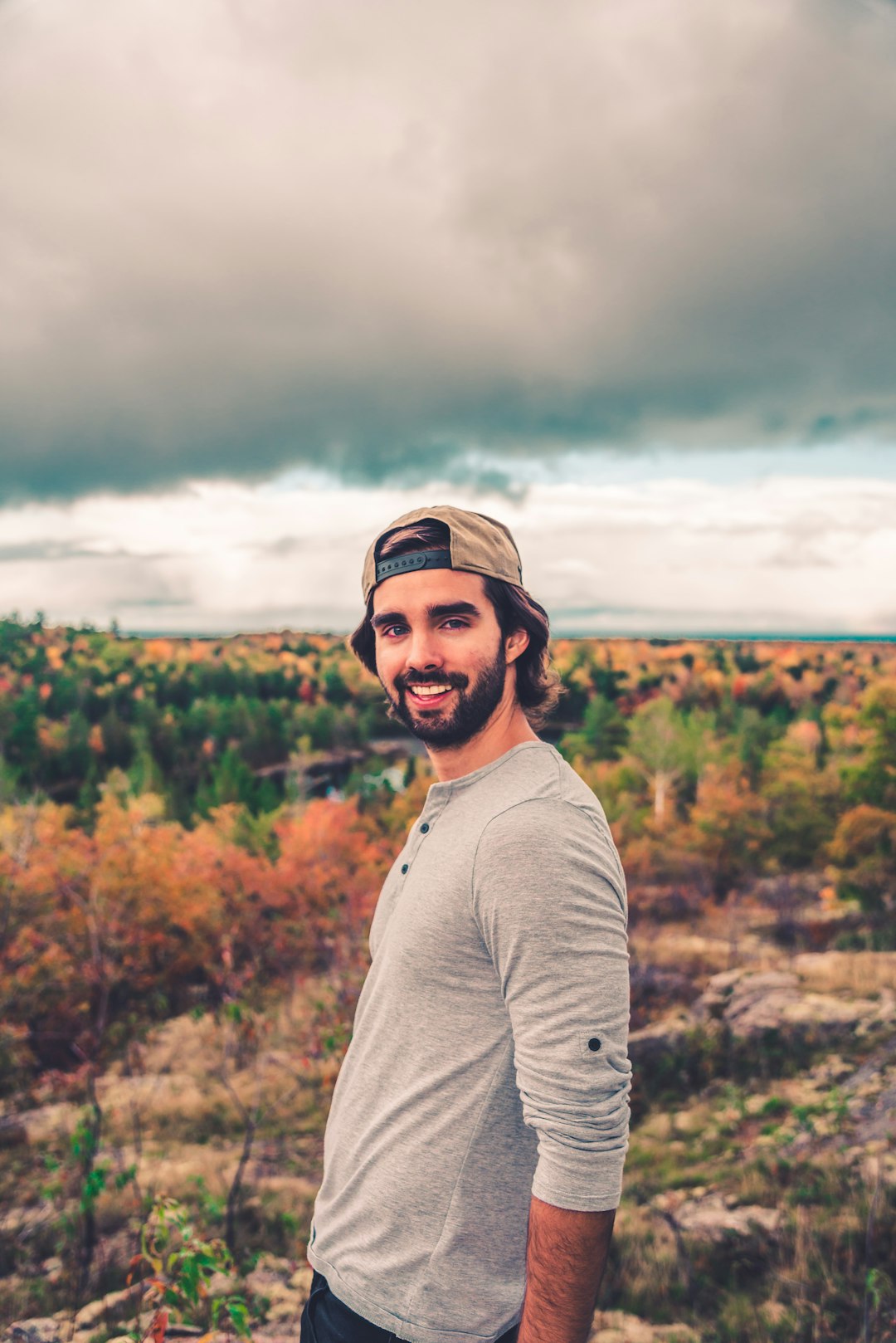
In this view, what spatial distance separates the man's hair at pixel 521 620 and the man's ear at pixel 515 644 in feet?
0.04

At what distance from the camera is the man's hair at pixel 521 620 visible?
5.65 feet

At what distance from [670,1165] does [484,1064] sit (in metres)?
9.52

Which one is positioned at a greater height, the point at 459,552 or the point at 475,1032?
the point at 459,552

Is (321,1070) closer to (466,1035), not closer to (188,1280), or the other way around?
(188,1280)

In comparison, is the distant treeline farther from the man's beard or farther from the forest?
the man's beard

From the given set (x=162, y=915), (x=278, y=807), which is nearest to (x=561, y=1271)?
(x=162, y=915)

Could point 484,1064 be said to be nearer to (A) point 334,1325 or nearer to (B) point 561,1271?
(B) point 561,1271

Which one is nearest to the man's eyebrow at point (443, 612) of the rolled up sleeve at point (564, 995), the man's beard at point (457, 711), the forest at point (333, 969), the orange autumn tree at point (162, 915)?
the man's beard at point (457, 711)

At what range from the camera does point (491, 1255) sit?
1356 mm

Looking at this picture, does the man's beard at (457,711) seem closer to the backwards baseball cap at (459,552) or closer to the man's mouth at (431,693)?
the man's mouth at (431,693)

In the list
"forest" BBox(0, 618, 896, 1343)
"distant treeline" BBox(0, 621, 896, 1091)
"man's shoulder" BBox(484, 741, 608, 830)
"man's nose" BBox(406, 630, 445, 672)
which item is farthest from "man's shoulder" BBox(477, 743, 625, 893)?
"forest" BBox(0, 618, 896, 1343)

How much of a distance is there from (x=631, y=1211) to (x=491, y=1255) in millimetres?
7127

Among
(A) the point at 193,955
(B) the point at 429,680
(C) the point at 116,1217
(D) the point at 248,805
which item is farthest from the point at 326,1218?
(D) the point at 248,805

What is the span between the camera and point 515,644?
6.00 feet
